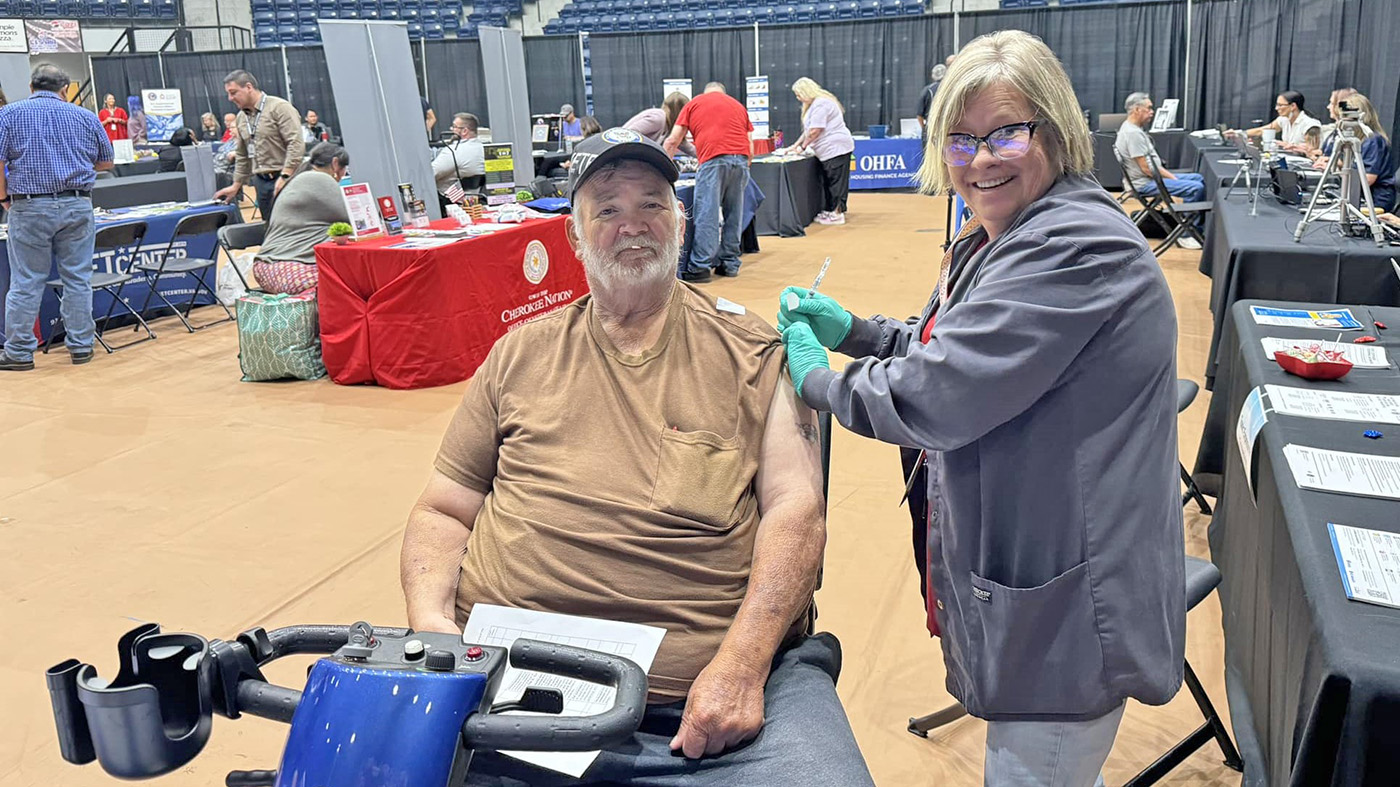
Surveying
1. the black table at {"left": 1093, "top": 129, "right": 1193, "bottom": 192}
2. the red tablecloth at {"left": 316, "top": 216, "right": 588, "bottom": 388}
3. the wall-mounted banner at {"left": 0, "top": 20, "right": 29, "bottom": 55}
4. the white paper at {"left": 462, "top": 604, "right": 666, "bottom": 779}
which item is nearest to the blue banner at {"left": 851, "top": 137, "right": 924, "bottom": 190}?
the black table at {"left": 1093, "top": 129, "right": 1193, "bottom": 192}

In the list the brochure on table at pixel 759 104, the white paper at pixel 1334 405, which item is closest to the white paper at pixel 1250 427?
the white paper at pixel 1334 405

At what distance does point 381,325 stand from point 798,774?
4233mm

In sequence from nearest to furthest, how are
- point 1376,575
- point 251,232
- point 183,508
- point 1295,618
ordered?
point 1376,575 < point 1295,618 < point 183,508 < point 251,232

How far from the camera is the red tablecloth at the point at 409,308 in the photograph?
5.15 metres

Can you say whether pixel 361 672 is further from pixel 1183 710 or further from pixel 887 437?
pixel 1183 710

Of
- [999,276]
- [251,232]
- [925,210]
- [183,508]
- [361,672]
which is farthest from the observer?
[925,210]

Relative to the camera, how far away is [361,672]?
3.44ft

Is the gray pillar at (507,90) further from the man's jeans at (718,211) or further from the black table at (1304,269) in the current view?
the black table at (1304,269)

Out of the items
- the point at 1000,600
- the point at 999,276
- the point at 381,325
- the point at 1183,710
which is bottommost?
the point at 1183,710

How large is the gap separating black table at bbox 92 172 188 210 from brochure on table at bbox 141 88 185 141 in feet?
19.2

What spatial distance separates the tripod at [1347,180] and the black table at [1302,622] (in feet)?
5.17

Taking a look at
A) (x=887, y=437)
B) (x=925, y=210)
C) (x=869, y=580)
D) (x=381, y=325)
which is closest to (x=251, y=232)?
(x=381, y=325)

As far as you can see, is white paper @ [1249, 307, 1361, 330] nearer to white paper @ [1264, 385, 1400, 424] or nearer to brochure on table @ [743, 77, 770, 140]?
white paper @ [1264, 385, 1400, 424]

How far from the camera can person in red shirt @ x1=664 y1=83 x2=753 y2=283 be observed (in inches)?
313
